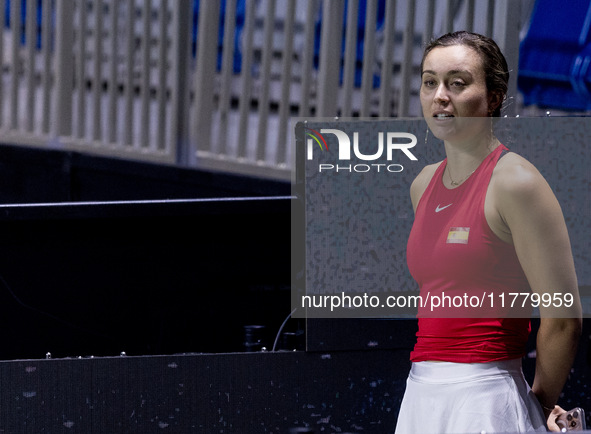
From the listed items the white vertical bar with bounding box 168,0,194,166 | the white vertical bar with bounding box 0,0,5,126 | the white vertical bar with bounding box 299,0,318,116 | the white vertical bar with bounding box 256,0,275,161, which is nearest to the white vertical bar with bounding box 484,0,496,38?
the white vertical bar with bounding box 299,0,318,116

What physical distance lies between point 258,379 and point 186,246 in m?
Answer: 0.42

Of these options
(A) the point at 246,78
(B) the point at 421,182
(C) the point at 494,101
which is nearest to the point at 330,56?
(A) the point at 246,78

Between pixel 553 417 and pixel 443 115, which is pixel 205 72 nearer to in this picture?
pixel 443 115

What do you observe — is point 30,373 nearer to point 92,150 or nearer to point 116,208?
point 116,208

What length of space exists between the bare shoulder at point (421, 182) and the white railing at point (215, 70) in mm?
1625

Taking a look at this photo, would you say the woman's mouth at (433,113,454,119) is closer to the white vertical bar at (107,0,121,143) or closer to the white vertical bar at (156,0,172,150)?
the white vertical bar at (156,0,172,150)

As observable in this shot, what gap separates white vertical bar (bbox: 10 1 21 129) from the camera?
366 cm

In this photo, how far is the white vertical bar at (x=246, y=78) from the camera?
3.35 metres

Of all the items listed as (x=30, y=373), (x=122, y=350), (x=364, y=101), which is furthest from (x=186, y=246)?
(x=364, y=101)

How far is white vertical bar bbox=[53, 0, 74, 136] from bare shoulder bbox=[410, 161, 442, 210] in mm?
2460

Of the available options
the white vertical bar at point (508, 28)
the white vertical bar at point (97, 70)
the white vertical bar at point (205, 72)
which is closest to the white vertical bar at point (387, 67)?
the white vertical bar at point (508, 28)

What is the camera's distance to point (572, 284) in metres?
1.20

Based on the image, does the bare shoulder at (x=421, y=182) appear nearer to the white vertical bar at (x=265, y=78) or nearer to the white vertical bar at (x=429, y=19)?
the white vertical bar at (x=429, y=19)

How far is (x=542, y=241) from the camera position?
117 centimetres
